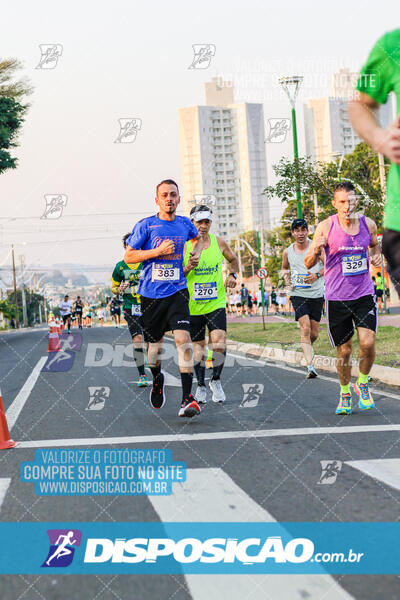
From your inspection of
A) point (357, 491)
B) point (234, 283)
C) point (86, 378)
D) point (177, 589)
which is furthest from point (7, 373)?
point (177, 589)

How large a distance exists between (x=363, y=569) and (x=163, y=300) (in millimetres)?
4515

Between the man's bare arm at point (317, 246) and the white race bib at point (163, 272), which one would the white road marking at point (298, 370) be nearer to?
the man's bare arm at point (317, 246)

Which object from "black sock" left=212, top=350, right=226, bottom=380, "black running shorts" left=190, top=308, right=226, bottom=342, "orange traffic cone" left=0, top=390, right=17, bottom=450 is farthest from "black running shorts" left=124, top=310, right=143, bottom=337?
Result: "orange traffic cone" left=0, top=390, right=17, bottom=450

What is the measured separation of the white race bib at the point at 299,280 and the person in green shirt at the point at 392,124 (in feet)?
20.9

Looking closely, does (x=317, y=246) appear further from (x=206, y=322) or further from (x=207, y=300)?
(x=206, y=322)

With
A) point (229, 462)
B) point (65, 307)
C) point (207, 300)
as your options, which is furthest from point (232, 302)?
point (229, 462)

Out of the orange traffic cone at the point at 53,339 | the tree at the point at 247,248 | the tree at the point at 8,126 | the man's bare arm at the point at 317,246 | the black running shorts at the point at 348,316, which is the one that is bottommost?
the tree at the point at 247,248

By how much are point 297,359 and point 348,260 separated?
604 centimetres

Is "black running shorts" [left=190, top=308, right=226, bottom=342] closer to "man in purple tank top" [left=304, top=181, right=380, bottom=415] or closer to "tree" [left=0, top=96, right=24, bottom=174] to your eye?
"man in purple tank top" [left=304, top=181, right=380, bottom=415]

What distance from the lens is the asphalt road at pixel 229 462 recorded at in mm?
3029

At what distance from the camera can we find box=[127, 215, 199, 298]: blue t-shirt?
734 centimetres

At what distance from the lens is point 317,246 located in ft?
22.5

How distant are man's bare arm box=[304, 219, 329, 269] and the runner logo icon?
3.92m

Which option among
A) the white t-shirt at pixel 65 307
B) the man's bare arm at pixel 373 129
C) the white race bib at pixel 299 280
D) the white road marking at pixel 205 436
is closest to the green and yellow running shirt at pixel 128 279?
the white race bib at pixel 299 280
